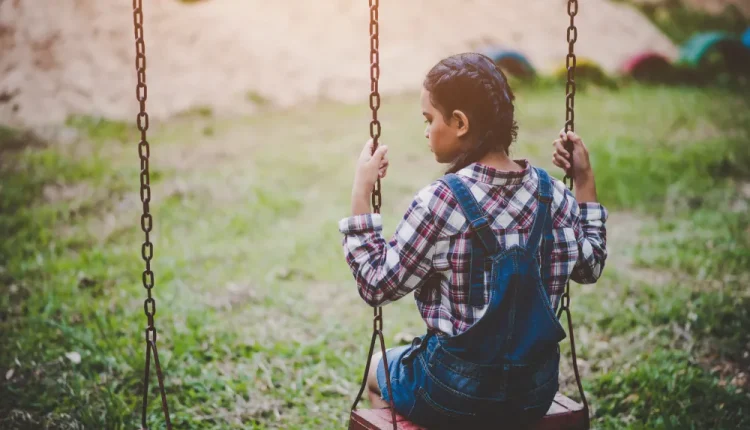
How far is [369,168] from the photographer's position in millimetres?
2691

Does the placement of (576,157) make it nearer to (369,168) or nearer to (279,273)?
(369,168)

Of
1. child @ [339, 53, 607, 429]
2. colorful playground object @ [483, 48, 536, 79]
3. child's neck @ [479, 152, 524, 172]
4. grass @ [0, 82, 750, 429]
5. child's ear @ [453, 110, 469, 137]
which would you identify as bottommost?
grass @ [0, 82, 750, 429]

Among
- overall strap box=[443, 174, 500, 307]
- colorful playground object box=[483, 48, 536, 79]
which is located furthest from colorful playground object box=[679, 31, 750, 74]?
overall strap box=[443, 174, 500, 307]

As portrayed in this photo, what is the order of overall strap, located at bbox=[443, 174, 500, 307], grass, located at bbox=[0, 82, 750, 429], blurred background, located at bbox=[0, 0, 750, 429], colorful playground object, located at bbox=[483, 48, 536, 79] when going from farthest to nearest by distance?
1. colorful playground object, located at bbox=[483, 48, 536, 79]
2. blurred background, located at bbox=[0, 0, 750, 429]
3. grass, located at bbox=[0, 82, 750, 429]
4. overall strap, located at bbox=[443, 174, 500, 307]

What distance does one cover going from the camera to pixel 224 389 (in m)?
4.13

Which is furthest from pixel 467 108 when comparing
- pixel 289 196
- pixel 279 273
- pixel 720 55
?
pixel 720 55

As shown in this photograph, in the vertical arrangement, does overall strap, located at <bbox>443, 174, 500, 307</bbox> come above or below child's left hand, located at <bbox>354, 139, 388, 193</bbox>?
below

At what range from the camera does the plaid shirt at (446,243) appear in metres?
2.41

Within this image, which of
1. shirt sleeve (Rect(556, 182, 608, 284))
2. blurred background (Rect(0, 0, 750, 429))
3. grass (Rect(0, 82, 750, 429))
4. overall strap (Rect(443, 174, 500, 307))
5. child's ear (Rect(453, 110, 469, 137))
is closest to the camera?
overall strap (Rect(443, 174, 500, 307))

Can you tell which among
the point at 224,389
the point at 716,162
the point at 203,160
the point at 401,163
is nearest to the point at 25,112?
the point at 203,160

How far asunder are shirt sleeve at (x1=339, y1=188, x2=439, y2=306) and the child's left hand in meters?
0.15

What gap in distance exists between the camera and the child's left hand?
8.74ft

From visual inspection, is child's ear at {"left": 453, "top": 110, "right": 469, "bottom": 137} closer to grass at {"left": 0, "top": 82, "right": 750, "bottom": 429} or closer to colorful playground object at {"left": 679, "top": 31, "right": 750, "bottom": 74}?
grass at {"left": 0, "top": 82, "right": 750, "bottom": 429}

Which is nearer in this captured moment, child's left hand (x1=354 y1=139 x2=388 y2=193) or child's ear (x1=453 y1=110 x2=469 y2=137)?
child's ear (x1=453 y1=110 x2=469 y2=137)
